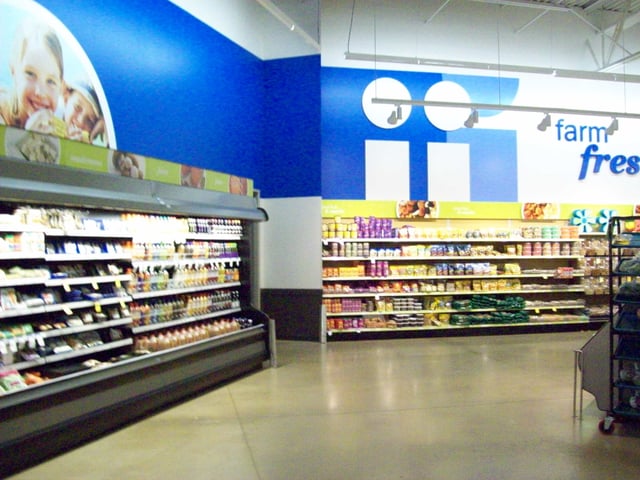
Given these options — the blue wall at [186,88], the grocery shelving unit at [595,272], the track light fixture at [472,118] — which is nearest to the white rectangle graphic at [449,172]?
the track light fixture at [472,118]

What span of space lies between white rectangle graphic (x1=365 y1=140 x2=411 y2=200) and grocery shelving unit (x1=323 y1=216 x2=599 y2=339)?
0.98 meters

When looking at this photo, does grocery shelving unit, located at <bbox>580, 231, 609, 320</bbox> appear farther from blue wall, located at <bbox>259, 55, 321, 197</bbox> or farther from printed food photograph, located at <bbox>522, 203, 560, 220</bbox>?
blue wall, located at <bbox>259, 55, 321, 197</bbox>

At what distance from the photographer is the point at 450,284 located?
10.6 m

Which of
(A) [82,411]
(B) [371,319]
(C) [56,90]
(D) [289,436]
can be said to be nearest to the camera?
(A) [82,411]

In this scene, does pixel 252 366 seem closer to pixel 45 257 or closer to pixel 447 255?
pixel 45 257

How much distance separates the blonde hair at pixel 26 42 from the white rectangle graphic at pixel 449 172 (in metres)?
7.30

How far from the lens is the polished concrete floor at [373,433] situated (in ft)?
13.6

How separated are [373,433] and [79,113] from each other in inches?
177

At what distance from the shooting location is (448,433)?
196 inches

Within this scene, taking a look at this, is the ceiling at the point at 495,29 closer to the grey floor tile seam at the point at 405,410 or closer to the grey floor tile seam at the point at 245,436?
the grey floor tile seam at the point at 245,436

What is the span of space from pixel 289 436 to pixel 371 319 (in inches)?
220

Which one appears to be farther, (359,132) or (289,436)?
(359,132)

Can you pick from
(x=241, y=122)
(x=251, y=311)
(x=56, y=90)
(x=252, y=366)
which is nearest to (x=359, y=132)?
(x=241, y=122)

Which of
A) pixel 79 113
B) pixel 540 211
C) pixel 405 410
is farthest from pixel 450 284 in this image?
pixel 79 113
